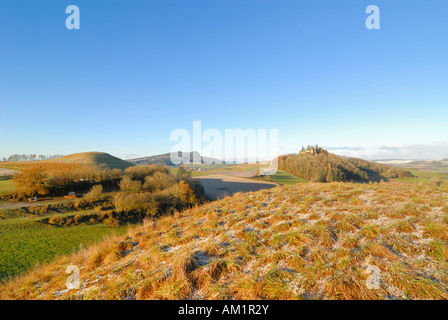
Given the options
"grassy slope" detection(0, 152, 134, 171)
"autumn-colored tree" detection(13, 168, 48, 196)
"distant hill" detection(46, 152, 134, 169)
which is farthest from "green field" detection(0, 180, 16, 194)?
"distant hill" detection(46, 152, 134, 169)

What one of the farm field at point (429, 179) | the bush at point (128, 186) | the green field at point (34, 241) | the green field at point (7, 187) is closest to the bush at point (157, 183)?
the bush at point (128, 186)

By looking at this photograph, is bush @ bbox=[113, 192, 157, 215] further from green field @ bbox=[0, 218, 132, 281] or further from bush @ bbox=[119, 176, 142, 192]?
green field @ bbox=[0, 218, 132, 281]

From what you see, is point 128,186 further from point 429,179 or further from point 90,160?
point 429,179

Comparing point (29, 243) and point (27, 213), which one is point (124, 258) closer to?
point (29, 243)

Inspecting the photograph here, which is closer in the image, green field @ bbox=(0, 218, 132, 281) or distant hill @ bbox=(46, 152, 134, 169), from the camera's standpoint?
green field @ bbox=(0, 218, 132, 281)

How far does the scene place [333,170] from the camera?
164 feet

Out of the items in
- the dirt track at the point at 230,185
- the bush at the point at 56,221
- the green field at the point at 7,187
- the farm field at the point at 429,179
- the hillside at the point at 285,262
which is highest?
the hillside at the point at 285,262

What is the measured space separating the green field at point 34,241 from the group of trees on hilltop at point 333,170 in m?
50.1

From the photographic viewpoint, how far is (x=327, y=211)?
7.05m

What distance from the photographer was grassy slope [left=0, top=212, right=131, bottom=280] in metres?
10.3

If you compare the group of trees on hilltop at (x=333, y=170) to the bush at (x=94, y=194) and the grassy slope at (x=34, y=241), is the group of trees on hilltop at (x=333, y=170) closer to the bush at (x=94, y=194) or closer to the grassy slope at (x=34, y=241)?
the bush at (x=94, y=194)

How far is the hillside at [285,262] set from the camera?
3197 millimetres

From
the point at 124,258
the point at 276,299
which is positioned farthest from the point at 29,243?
the point at 276,299
